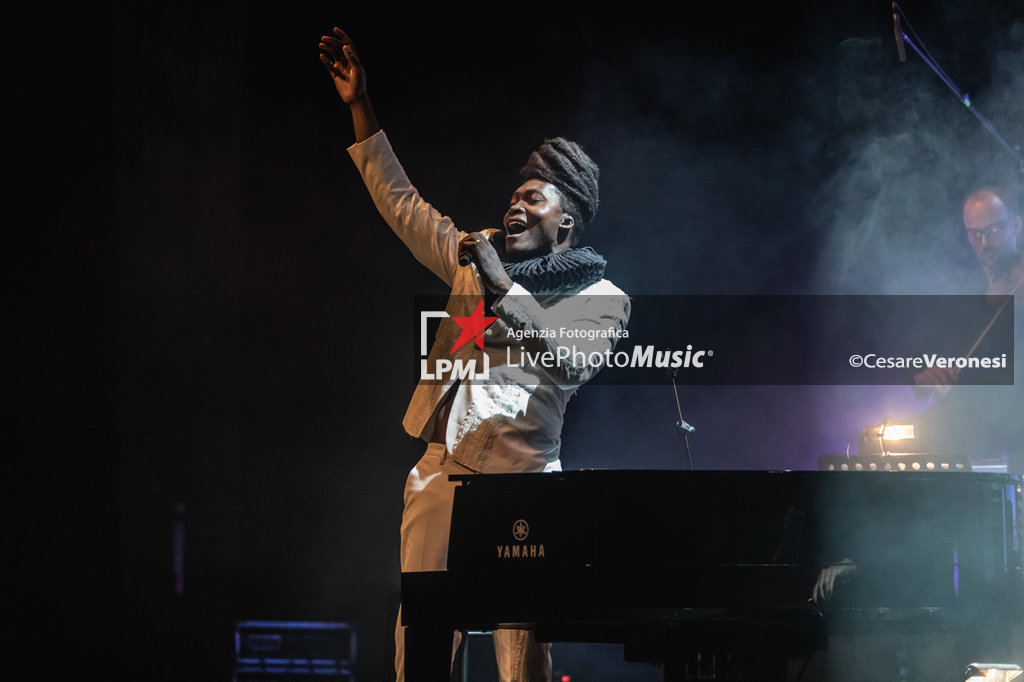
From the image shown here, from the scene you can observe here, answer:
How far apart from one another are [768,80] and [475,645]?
2.35m

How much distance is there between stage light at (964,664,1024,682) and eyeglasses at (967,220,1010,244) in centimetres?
173

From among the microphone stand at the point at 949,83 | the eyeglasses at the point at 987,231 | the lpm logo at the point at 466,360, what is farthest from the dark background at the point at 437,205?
the lpm logo at the point at 466,360

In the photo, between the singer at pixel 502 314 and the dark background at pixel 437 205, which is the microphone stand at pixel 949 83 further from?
the singer at pixel 502 314

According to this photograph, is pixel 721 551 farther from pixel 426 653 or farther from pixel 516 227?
pixel 516 227

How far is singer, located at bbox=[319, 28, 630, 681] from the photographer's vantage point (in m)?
2.20

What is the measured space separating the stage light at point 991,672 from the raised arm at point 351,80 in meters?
1.98

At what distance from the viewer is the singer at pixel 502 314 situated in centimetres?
220

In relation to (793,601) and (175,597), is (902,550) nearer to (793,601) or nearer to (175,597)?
(793,601)

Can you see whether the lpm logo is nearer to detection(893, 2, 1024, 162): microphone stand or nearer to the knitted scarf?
the knitted scarf

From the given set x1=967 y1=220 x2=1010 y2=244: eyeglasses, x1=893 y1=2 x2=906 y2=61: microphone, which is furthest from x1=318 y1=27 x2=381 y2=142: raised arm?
x1=967 y1=220 x2=1010 y2=244: eyeglasses

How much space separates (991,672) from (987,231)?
182cm

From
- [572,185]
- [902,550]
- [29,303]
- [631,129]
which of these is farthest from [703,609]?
[29,303]

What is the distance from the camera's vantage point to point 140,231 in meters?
3.25

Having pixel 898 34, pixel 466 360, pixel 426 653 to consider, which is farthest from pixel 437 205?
→ pixel 426 653
